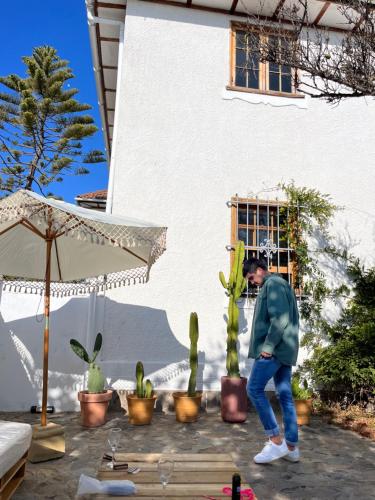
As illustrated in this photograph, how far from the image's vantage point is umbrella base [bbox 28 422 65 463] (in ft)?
11.6

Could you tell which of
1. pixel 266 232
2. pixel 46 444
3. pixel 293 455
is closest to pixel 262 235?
pixel 266 232

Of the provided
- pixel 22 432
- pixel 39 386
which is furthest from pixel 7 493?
pixel 39 386

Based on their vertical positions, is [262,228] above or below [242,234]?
above

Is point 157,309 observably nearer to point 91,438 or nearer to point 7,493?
point 91,438

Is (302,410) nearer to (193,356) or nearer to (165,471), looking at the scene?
(193,356)

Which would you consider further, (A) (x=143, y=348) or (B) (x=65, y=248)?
(A) (x=143, y=348)

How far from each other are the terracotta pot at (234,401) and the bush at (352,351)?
3.73 ft

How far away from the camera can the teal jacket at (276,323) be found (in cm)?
337

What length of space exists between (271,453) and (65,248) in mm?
2937

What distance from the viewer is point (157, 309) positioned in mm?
5844

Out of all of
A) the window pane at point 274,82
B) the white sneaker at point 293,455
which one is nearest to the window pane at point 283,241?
the window pane at point 274,82

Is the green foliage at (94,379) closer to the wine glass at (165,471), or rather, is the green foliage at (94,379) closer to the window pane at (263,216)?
the wine glass at (165,471)

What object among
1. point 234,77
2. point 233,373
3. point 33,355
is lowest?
point 233,373

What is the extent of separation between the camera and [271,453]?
3.41 meters
